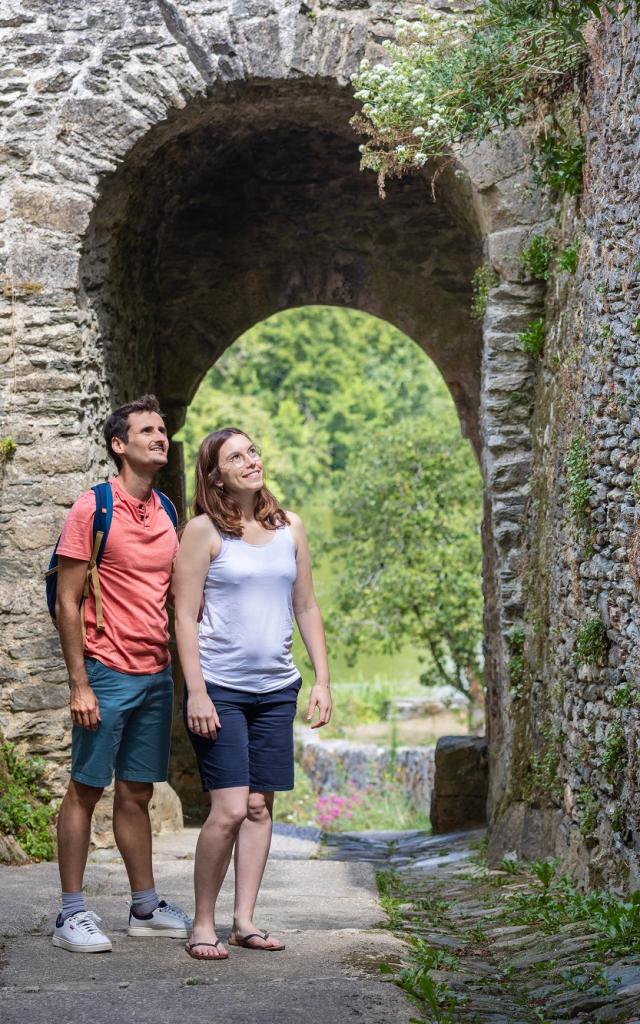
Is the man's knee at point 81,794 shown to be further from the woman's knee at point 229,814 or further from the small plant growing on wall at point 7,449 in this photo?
the small plant growing on wall at point 7,449

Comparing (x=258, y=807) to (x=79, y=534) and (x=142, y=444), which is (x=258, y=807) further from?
(x=142, y=444)

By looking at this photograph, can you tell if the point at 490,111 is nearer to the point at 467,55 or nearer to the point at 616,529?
the point at 467,55

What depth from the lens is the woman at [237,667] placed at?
3.25 metres

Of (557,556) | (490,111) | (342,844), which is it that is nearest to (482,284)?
(490,111)

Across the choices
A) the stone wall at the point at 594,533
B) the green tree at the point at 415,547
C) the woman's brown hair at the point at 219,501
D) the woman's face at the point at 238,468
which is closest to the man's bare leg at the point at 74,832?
the woman's brown hair at the point at 219,501

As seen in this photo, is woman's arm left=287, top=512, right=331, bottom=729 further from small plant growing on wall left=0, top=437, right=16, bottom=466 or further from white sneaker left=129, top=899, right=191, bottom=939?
small plant growing on wall left=0, top=437, right=16, bottom=466

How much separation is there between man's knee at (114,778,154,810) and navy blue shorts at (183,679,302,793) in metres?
0.25

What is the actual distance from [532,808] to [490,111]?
3.05m

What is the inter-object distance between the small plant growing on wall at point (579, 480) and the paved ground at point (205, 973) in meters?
1.65

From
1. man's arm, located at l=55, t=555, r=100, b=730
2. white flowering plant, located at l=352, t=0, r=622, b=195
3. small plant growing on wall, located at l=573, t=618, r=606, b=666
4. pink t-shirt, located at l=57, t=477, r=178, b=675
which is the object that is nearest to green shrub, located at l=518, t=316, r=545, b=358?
white flowering plant, located at l=352, t=0, r=622, b=195

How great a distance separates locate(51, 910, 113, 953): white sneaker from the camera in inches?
130

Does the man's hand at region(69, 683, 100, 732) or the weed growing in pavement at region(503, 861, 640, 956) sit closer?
the man's hand at region(69, 683, 100, 732)

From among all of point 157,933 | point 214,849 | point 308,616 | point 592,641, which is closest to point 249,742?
point 214,849

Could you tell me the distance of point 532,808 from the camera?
5.48m
